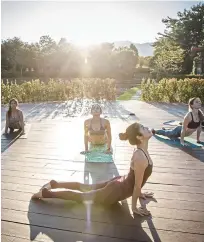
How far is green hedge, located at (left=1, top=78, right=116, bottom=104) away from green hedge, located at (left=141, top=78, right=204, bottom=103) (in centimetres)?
200

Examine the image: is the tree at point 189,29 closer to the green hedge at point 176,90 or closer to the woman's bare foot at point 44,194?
the green hedge at point 176,90

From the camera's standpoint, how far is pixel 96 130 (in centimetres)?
555

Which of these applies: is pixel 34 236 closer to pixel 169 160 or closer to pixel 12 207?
pixel 12 207

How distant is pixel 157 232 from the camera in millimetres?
2711

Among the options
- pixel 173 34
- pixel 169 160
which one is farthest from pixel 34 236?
pixel 173 34

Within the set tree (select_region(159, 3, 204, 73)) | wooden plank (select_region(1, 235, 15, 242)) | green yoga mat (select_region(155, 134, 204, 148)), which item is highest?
tree (select_region(159, 3, 204, 73))

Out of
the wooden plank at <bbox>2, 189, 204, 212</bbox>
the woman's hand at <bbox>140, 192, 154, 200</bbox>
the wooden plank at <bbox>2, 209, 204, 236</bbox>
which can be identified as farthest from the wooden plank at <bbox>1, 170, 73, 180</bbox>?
the woman's hand at <bbox>140, 192, 154, 200</bbox>

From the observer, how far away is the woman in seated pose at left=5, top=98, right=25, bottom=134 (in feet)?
23.4

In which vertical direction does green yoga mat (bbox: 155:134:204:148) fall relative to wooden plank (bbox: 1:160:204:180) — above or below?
above

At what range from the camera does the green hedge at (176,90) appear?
1319cm

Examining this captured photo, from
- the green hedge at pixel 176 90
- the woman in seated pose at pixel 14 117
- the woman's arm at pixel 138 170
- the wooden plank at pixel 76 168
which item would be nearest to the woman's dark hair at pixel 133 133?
the woman's arm at pixel 138 170

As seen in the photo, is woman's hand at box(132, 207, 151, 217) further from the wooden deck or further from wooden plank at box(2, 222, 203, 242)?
wooden plank at box(2, 222, 203, 242)

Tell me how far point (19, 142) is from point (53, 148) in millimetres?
983

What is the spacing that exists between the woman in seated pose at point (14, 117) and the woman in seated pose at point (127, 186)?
4.10 metres
